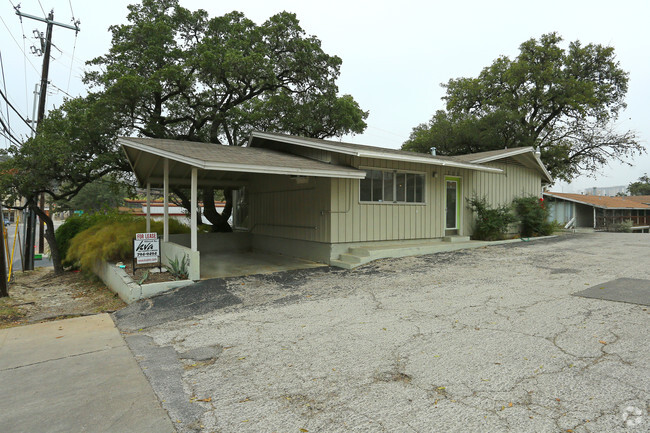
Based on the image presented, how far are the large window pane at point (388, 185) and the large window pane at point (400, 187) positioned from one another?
18 cm

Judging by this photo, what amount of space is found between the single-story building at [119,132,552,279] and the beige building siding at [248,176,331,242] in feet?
0.09

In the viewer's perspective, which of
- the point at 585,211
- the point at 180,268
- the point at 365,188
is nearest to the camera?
the point at 180,268

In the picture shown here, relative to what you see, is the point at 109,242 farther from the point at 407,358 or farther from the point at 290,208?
the point at 407,358

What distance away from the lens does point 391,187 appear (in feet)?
34.0

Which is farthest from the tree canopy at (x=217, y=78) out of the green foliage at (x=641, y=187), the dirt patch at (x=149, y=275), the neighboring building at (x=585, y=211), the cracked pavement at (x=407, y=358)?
the green foliage at (x=641, y=187)

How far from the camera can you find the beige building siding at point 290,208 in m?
9.56

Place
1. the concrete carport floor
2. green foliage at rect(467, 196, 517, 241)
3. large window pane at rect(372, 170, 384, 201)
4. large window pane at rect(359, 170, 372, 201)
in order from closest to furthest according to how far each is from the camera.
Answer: the concrete carport floor, large window pane at rect(359, 170, 372, 201), large window pane at rect(372, 170, 384, 201), green foliage at rect(467, 196, 517, 241)

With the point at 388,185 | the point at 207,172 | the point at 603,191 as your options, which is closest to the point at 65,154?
the point at 207,172

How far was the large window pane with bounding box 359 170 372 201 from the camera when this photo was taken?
32.1 feet

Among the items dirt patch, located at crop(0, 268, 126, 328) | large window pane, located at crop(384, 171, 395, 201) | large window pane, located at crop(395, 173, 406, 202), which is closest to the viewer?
dirt patch, located at crop(0, 268, 126, 328)

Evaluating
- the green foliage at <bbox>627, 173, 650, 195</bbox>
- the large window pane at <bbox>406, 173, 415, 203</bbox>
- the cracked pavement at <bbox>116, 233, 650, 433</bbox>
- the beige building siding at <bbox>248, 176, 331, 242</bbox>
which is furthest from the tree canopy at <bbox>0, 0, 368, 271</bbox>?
the green foliage at <bbox>627, 173, 650, 195</bbox>

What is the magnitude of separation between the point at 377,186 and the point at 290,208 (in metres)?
2.66

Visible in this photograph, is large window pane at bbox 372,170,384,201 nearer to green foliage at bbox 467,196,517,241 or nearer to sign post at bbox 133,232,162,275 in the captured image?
green foliage at bbox 467,196,517,241

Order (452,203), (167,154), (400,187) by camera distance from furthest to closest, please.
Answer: (452,203)
(400,187)
(167,154)
